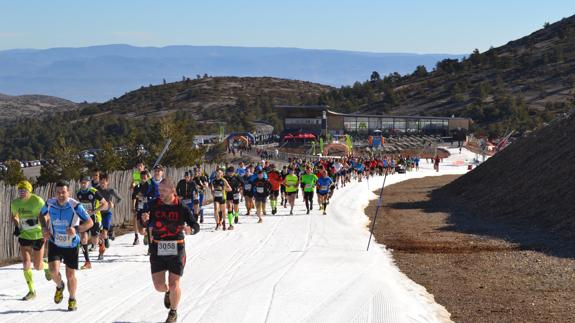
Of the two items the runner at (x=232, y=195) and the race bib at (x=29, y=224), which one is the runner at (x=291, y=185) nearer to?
the runner at (x=232, y=195)

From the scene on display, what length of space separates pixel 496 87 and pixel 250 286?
140002 mm

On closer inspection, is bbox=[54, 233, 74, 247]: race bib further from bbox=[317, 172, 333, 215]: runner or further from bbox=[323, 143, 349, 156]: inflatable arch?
bbox=[323, 143, 349, 156]: inflatable arch

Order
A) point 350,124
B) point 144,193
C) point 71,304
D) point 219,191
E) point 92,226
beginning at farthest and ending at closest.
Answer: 1. point 350,124
2. point 219,191
3. point 144,193
4. point 92,226
5. point 71,304

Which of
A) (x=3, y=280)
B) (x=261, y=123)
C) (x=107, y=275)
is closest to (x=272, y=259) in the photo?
(x=107, y=275)

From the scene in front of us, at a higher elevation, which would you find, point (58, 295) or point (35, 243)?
point (35, 243)

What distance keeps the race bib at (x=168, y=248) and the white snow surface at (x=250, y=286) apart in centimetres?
103

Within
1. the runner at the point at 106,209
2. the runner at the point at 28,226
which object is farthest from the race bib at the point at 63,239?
the runner at the point at 106,209

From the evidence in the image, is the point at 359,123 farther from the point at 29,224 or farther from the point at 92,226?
the point at 29,224

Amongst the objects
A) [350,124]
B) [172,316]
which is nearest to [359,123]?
[350,124]

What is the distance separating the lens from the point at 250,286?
1320 cm

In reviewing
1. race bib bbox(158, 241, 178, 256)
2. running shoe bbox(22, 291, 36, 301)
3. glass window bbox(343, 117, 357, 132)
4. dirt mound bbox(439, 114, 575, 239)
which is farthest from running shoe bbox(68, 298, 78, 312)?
glass window bbox(343, 117, 357, 132)

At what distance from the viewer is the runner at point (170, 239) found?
10023mm

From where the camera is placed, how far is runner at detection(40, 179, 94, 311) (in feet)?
36.0

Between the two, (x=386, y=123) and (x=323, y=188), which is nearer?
(x=323, y=188)
